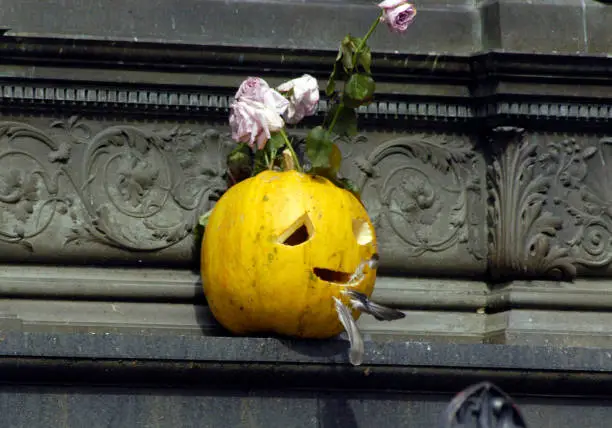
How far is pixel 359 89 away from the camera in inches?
259

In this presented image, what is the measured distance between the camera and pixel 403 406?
6.34m

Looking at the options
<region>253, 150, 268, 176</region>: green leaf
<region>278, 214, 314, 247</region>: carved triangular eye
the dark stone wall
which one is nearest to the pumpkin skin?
<region>278, 214, 314, 247</region>: carved triangular eye

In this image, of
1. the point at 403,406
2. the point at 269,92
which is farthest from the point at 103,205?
the point at 403,406

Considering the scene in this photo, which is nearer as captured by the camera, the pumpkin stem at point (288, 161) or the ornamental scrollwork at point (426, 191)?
the pumpkin stem at point (288, 161)

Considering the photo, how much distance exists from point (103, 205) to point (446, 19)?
161cm

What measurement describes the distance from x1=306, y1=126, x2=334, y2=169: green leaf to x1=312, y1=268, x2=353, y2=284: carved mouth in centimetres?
39

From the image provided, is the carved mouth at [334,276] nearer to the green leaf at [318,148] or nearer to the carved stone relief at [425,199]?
the green leaf at [318,148]

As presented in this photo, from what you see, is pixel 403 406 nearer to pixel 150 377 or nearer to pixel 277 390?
pixel 277 390

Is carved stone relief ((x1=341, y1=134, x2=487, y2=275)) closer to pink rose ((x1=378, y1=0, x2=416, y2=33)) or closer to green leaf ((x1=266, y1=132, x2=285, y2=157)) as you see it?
green leaf ((x1=266, y1=132, x2=285, y2=157))

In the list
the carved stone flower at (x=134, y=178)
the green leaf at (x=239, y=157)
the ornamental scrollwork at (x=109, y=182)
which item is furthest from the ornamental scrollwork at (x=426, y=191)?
the carved stone flower at (x=134, y=178)

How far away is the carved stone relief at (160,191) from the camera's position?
23.1ft

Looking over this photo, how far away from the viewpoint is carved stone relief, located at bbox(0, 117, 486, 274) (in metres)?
7.04

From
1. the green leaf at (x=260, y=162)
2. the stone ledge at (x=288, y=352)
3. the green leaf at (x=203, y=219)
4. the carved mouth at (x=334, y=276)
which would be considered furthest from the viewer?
the green leaf at (x=203, y=219)

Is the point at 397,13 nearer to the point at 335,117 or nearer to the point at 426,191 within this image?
the point at 335,117
